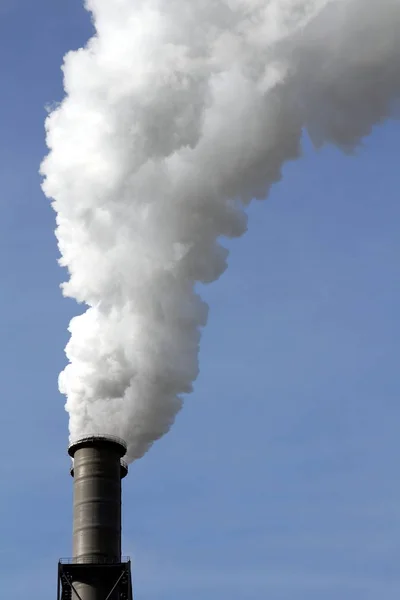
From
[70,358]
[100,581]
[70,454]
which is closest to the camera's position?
[100,581]

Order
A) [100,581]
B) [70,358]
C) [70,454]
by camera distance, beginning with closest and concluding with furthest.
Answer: [100,581], [70,454], [70,358]

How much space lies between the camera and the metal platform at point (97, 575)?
36.3 m

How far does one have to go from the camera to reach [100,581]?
1428 inches

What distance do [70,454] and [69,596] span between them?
5523mm

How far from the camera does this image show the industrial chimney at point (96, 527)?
119 feet

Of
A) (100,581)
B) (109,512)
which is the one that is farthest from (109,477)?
(100,581)

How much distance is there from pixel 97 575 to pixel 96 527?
177 cm

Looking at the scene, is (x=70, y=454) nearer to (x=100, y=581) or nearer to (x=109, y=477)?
(x=109, y=477)

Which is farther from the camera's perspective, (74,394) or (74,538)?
(74,394)

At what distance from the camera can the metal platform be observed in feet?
119

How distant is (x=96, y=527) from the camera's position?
3697cm

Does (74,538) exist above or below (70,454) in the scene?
below

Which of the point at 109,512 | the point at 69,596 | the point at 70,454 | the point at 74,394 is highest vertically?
the point at 74,394

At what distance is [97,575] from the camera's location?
3628 centimetres
